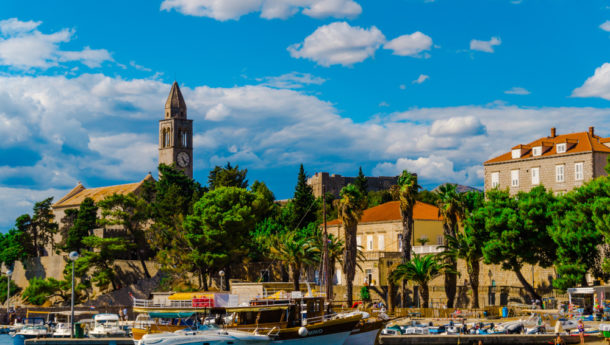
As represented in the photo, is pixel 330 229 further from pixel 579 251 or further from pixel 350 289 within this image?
pixel 579 251

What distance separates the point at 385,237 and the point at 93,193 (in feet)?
166

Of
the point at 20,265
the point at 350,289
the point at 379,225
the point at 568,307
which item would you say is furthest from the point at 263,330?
the point at 20,265

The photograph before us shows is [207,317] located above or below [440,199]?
below

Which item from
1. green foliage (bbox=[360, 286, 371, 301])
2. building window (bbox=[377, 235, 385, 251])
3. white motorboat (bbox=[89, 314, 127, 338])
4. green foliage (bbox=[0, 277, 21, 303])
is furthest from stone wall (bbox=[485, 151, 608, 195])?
green foliage (bbox=[0, 277, 21, 303])

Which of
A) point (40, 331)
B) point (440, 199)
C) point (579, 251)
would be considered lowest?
point (40, 331)

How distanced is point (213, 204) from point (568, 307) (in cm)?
3358

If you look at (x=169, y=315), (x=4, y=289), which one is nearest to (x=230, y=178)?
(x=4, y=289)

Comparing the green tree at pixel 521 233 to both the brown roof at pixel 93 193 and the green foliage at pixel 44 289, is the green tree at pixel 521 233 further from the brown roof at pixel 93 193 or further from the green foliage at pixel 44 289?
the brown roof at pixel 93 193

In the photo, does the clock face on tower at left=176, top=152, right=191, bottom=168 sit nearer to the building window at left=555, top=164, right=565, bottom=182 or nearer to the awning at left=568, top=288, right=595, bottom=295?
the building window at left=555, top=164, right=565, bottom=182

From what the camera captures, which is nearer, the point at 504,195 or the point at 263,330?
the point at 263,330

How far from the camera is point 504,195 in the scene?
53.2 metres

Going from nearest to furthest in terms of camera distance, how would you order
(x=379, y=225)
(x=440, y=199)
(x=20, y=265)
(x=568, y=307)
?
(x=568, y=307), (x=440, y=199), (x=379, y=225), (x=20, y=265)

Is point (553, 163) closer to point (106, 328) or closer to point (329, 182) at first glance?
point (106, 328)

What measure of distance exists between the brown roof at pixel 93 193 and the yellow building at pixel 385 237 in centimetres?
3352
